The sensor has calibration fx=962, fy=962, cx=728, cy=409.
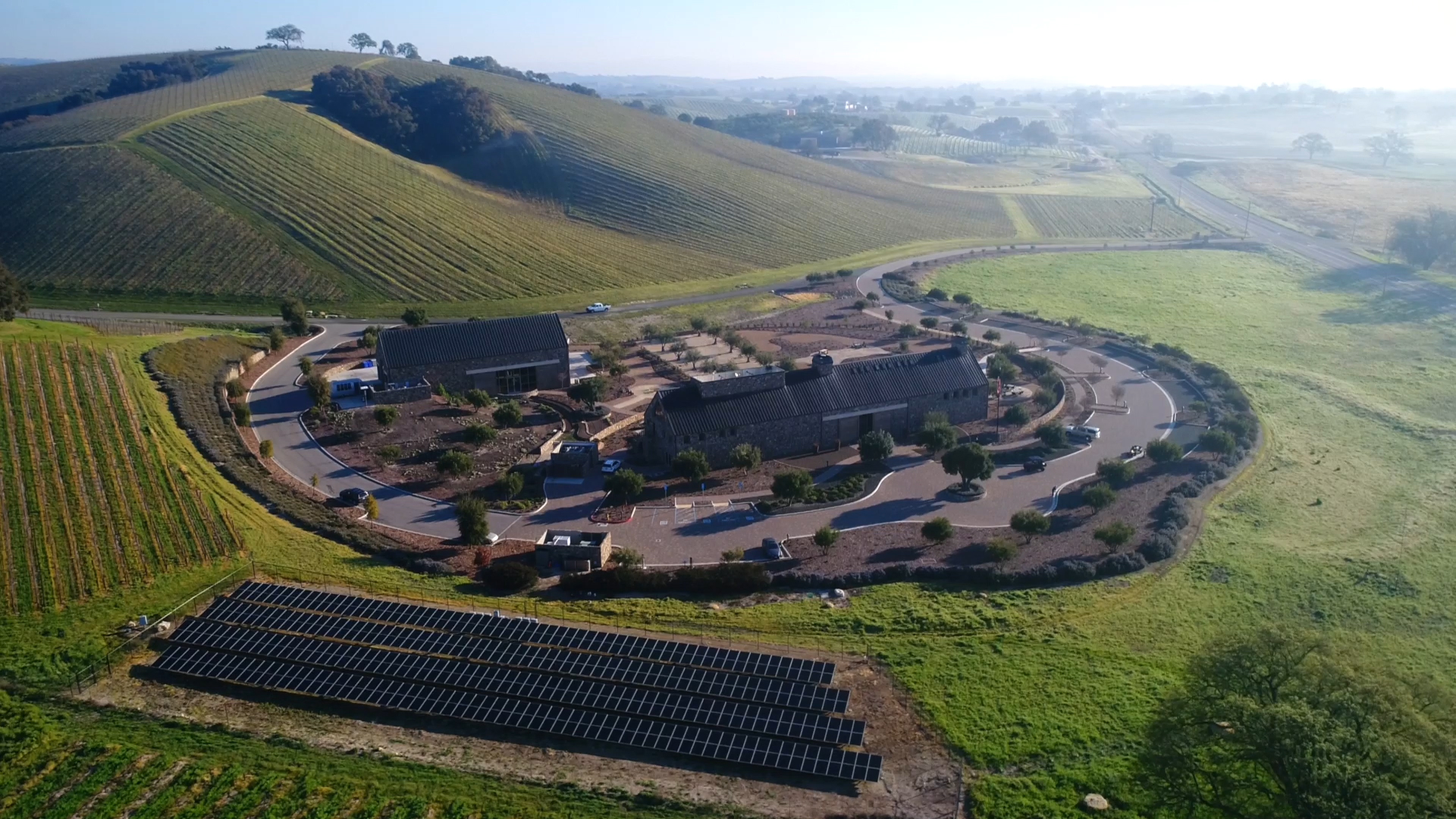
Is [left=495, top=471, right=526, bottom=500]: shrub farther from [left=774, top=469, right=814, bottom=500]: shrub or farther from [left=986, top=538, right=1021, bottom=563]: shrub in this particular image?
[left=986, top=538, right=1021, bottom=563]: shrub

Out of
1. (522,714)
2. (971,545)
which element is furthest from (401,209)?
(522,714)

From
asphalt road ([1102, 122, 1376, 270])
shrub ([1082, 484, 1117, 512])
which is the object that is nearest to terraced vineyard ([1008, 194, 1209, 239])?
asphalt road ([1102, 122, 1376, 270])

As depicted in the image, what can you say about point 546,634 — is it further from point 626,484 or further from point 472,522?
point 626,484

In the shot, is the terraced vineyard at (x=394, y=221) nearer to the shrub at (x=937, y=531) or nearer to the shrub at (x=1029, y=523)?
the shrub at (x=937, y=531)

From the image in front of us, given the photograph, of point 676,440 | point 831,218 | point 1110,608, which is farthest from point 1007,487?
point 831,218

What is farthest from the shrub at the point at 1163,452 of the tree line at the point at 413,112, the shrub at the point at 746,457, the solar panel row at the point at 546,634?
the tree line at the point at 413,112

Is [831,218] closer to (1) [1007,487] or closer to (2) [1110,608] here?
(1) [1007,487]

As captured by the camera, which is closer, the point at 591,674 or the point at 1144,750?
the point at 1144,750
